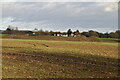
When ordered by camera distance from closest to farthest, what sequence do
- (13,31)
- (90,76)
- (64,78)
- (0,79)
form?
(0,79) < (64,78) < (90,76) < (13,31)

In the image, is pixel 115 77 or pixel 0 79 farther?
pixel 115 77

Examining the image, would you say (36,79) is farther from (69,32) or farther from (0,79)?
(69,32)

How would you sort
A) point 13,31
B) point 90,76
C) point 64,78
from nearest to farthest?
point 64,78
point 90,76
point 13,31

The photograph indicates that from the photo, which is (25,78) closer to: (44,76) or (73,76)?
(44,76)

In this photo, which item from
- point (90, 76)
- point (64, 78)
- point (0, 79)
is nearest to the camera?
point (0, 79)

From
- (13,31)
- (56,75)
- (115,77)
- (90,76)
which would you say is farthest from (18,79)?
(13,31)

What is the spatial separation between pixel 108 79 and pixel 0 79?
4.53 m

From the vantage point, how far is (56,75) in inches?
306

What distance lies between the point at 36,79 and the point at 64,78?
1.18m

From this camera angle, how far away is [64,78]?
734 cm

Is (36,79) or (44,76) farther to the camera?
(44,76)

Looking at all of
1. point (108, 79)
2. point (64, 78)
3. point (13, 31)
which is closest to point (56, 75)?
point (64, 78)

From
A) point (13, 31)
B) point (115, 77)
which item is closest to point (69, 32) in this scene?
point (13, 31)

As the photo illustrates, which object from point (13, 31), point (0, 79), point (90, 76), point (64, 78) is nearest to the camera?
point (0, 79)
